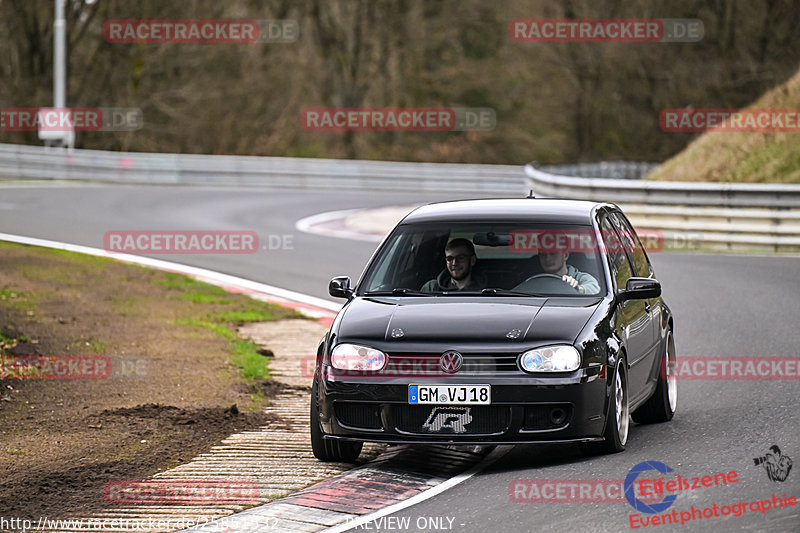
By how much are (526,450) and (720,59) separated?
41.8 metres

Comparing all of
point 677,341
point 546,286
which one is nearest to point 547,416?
point 546,286

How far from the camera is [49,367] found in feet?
36.4

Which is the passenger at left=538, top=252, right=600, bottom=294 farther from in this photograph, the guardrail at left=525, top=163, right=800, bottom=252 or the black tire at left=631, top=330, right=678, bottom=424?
the guardrail at left=525, top=163, right=800, bottom=252

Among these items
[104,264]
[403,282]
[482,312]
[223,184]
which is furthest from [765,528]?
[223,184]

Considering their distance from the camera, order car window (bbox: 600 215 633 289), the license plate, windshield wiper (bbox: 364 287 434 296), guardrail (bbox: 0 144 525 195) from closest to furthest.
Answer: the license plate, windshield wiper (bbox: 364 287 434 296), car window (bbox: 600 215 633 289), guardrail (bbox: 0 144 525 195)

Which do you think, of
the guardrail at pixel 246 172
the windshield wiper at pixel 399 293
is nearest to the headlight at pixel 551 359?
the windshield wiper at pixel 399 293

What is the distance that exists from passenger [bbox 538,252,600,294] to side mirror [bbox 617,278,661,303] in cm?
17

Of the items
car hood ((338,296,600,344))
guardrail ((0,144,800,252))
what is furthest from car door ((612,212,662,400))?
guardrail ((0,144,800,252))

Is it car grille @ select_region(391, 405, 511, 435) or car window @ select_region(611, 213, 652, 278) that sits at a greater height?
car window @ select_region(611, 213, 652, 278)

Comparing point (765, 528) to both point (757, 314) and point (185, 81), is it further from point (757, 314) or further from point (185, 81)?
point (185, 81)

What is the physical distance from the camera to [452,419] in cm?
757

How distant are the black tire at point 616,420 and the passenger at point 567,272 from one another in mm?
588

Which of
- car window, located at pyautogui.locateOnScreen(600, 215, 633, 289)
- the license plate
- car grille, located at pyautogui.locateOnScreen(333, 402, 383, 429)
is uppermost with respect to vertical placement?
car window, located at pyautogui.locateOnScreen(600, 215, 633, 289)

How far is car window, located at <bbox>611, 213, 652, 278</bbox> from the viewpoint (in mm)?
9570
